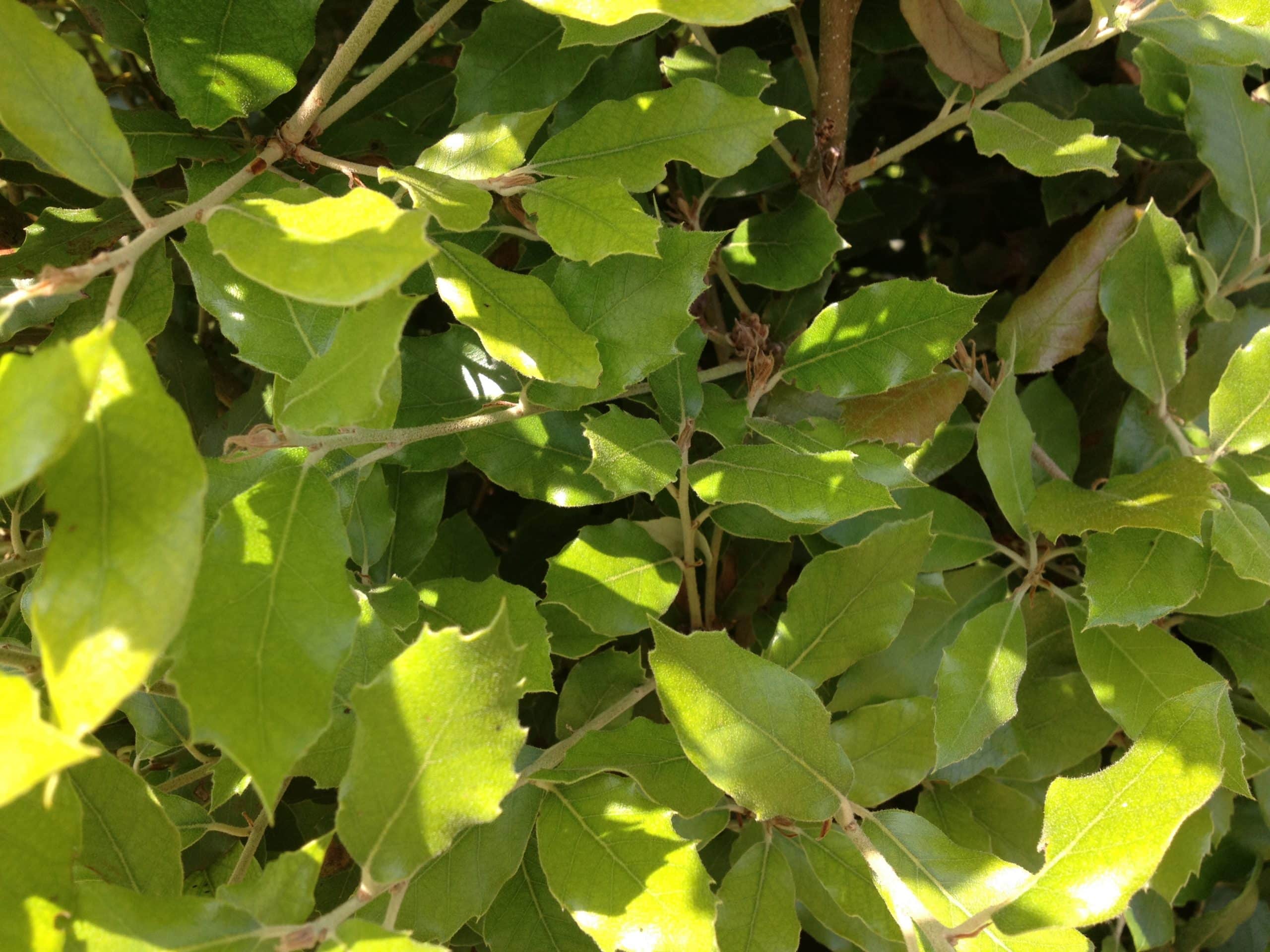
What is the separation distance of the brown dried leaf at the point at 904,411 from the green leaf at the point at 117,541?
56cm

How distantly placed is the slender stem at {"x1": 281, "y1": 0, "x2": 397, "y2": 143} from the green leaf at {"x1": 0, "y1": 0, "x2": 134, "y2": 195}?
0.55 ft

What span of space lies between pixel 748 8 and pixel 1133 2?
498 millimetres

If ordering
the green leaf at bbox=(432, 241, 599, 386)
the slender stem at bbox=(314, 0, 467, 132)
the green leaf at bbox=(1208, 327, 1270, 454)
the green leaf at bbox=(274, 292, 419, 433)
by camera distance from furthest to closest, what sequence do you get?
the green leaf at bbox=(1208, 327, 1270, 454) < the slender stem at bbox=(314, 0, 467, 132) < the green leaf at bbox=(432, 241, 599, 386) < the green leaf at bbox=(274, 292, 419, 433)

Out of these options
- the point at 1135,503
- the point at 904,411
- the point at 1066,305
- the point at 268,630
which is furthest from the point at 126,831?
the point at 1066,305

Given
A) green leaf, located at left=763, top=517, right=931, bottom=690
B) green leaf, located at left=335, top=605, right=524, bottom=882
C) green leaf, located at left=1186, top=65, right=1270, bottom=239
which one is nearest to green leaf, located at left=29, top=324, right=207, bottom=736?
green leaf, located at left=335, top=605, right=524, bottom=882

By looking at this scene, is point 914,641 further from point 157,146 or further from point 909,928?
point 157,146

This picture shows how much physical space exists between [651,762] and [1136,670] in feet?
1.36

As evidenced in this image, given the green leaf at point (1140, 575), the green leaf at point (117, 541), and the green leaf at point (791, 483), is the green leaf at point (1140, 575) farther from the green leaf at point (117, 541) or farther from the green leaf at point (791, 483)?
the green leaf at point (117, 541)

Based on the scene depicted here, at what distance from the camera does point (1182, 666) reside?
0.81 meters

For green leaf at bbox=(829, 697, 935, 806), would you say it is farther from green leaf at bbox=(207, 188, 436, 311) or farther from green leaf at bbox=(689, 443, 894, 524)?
green leaf at bbox=(207, 188, 436, 311)

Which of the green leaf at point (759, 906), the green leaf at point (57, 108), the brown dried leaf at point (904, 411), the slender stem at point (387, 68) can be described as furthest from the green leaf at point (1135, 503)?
the green leaf at point (57, 108)

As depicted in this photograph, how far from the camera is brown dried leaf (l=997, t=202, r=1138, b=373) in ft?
3.01

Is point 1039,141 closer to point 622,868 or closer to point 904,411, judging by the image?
point 904,411

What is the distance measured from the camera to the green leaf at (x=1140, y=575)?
0.77 m
